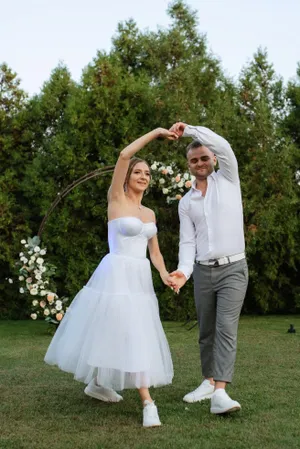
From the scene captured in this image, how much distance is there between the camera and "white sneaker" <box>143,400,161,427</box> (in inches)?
146

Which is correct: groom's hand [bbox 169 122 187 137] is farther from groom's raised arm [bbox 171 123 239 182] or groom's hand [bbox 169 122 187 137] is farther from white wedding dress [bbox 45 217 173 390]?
white wedding dress [bbox 45 217 173 390]

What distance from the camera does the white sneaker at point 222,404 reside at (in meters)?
3.80

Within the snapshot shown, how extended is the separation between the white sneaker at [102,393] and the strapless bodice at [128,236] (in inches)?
39.0

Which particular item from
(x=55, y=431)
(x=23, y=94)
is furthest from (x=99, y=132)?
(x=55, y=431)

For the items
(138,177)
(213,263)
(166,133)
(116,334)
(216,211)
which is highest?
(166,133)

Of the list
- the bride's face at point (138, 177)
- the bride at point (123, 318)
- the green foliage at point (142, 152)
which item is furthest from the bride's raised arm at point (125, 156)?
the green foliage at point (142, 152)

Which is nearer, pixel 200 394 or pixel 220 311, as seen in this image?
pixel 220 311

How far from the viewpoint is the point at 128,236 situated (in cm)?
431

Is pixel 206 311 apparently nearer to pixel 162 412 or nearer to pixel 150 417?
pixel 162 412

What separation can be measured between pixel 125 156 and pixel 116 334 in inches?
45.5

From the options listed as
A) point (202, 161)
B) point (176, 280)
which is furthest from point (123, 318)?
point (202, 161)

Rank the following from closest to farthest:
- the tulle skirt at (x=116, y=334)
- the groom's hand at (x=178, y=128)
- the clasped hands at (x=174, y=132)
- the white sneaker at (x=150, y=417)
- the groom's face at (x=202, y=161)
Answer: the white sneaker at (x=150, y=417)
the tulle skirt at (x=116, y=334)
the clasped hands at (x=174, y=132)
the groom's hand at (x=178, y=128)
the groom's face at (x=202, y=161)

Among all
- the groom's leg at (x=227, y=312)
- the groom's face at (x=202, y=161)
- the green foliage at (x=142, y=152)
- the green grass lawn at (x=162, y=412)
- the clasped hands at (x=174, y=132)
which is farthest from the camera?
the green foliage at (x=142, y=152)

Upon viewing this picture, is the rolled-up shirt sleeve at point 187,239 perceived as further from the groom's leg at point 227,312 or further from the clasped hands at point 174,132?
the clasped hands at point 174,132
